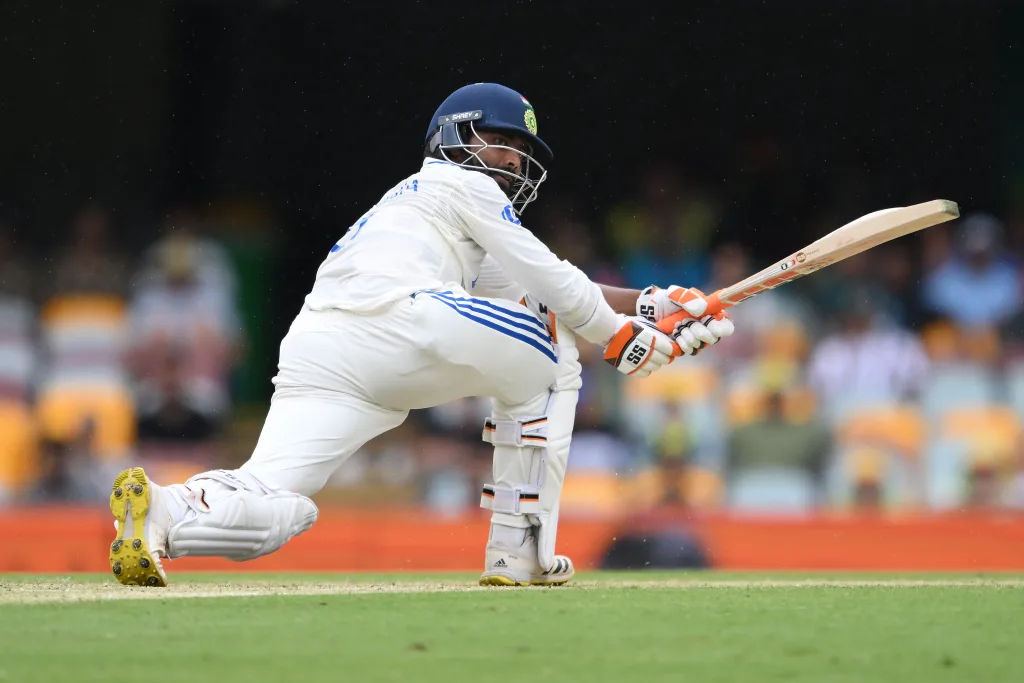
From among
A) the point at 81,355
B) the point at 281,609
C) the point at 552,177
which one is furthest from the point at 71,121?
the point at 281,609

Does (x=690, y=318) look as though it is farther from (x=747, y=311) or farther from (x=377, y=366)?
(x=747, y=311)

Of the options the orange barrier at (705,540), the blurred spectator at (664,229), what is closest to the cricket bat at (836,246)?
the orange barrier at (705,540)

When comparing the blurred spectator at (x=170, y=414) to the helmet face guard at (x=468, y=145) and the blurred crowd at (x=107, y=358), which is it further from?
the helmet face guard at (x=468, y=145)

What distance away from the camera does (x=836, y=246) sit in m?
4.86

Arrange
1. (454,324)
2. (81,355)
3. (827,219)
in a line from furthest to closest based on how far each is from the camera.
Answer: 1. (827,219)
2. (81,355)
3. (454,324)

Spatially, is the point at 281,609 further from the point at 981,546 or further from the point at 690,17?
the point at 690,17

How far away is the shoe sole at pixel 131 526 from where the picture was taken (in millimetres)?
3834

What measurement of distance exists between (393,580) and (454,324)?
1315mm

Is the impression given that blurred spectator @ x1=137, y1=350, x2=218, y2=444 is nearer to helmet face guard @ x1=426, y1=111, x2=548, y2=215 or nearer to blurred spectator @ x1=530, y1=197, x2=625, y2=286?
blurred spectator @ x1=530, y1=197, x2=625, y2=286

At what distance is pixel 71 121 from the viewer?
33.8ft

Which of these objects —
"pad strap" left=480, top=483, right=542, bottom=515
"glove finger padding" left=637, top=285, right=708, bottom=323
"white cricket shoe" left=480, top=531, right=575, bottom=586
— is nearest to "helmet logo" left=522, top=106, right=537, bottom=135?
"glove finger padding" left=637, top=285, right=708, bottom=323

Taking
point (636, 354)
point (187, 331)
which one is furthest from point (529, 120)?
point (187, 331)

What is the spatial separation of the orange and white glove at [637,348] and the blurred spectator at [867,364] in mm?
4467

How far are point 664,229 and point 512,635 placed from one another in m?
7.06
